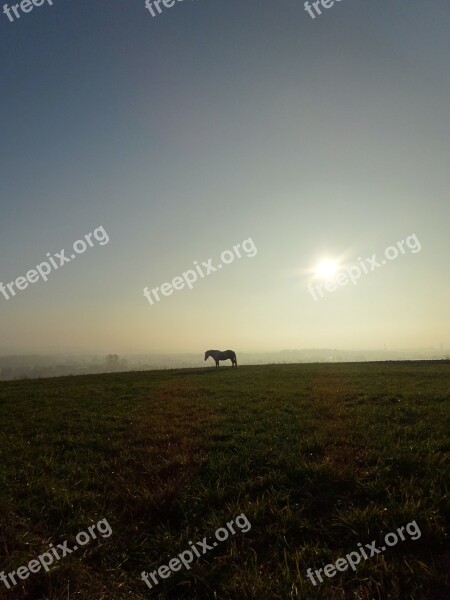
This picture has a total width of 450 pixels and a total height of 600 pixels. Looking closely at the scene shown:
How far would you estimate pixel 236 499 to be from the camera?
6.53m

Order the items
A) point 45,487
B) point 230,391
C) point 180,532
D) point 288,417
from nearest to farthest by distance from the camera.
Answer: point 180,532
point 45,487
point 288,417
point 230,391

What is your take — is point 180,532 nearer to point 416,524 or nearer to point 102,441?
point 416,524

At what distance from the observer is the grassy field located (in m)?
4.46

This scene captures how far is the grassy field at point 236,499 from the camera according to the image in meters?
4.46

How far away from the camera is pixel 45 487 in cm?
726

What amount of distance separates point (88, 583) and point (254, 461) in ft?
14.3

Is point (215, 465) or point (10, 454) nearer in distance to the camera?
point (215, 465)

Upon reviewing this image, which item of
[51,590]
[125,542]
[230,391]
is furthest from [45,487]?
[230,391]

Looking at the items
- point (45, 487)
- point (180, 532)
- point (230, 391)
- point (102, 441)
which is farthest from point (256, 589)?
point (230, 391)

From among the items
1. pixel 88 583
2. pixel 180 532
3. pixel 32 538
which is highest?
pixel 32 538

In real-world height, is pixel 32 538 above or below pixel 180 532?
above

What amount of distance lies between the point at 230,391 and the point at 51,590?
1518 cm

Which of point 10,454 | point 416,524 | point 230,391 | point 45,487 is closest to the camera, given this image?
point 416,524

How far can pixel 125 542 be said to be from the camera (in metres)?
5.46
